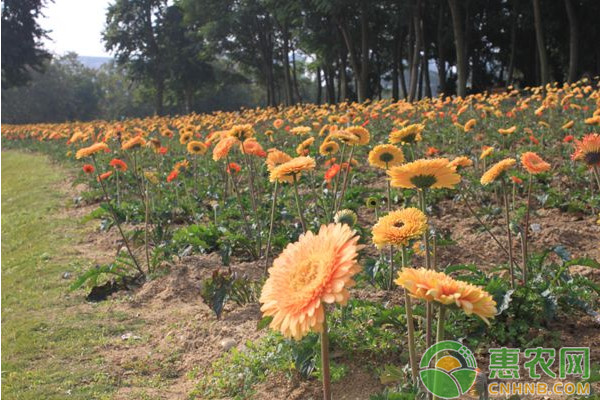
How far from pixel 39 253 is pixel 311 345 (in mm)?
4041

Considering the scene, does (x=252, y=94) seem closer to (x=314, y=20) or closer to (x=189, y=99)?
(x=189, y=99)

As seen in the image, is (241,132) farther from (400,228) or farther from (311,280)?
(311,280)

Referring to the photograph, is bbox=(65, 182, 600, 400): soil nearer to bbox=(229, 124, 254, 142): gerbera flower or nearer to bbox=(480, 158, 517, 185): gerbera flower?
bbox=(480, 158, 517, 185): gerbera flower

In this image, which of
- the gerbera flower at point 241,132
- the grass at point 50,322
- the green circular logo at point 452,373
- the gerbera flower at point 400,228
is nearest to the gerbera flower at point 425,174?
the gerbera flower at point 400,228

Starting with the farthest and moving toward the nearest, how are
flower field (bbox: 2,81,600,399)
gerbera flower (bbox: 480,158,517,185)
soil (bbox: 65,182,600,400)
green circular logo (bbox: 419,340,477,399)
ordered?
gerbera flower (bbox: 480,158,517,185) < soil (bbox: 65,182,600,400) < green circular logo (bbox: 419,340,477,399) < flower field (bbox: 2,81,600,399)

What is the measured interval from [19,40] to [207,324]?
39.3 meters

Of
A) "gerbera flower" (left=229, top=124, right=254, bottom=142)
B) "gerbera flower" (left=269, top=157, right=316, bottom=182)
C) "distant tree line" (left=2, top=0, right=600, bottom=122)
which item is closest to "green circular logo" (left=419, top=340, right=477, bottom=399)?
"gerbera flower" (left=269, top=157, right=316, bottom=182)

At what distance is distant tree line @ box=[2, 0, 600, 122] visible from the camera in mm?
22812

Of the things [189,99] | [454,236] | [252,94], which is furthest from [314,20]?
[252,94]

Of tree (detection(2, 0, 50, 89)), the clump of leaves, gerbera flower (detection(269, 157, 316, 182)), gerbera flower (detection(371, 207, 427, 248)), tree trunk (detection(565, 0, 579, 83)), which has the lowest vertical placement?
the clump of leaves

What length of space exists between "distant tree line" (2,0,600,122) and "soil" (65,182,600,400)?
13.8 meters

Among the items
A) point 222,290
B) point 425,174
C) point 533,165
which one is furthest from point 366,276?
point 425,174

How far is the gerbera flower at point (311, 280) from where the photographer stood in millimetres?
1207

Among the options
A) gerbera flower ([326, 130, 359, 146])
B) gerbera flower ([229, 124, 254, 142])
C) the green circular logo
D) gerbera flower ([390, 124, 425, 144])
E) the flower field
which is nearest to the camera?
the flower field
